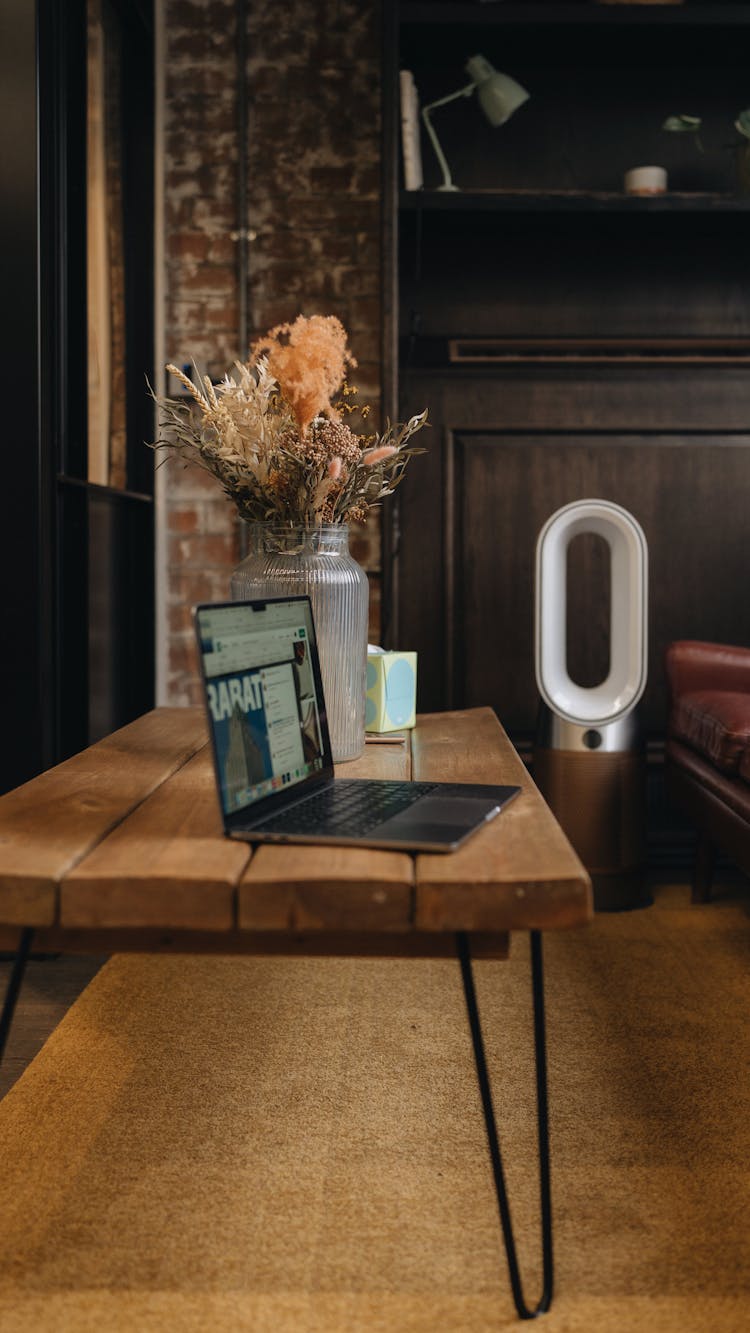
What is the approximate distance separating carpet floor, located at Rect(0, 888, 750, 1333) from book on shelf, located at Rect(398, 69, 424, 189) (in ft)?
6.57

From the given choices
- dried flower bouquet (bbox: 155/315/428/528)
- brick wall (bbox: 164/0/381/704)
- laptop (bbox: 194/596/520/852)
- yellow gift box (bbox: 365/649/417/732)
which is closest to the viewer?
laptop (bbox: 194/596/520/852)

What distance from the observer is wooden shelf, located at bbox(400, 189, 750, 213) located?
2.93m

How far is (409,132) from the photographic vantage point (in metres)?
2.95

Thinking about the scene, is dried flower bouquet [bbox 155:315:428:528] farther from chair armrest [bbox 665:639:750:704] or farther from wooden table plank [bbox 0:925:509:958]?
chair armrest [bbox 665:639:750:704]

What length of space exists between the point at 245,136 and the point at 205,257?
36 centimetres

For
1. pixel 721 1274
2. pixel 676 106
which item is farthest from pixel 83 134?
pixel 721 1274

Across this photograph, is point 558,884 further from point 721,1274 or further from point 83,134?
point 83,134

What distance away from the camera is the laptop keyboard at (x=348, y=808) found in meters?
1.17

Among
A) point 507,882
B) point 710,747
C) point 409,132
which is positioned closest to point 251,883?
point 507,882

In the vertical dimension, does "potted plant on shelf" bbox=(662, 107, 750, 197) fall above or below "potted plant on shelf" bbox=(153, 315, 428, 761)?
above

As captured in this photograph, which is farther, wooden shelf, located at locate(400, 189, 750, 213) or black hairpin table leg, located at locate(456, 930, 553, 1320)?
wooden shelf, located at locate(400, 189, 750, 213)

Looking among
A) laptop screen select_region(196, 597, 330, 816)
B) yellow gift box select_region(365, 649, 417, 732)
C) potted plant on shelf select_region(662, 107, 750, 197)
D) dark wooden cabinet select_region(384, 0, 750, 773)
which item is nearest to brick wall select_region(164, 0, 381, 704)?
dark wooden cabinet select_region(384, 0, 750, 773)

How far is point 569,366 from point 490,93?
2.40 feet

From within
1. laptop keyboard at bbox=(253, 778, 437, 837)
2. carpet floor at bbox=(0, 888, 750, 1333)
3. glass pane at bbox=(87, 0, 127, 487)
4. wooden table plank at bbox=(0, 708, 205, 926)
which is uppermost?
glass pane at bbox=(87, 0, 127, 487)
